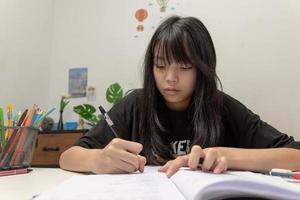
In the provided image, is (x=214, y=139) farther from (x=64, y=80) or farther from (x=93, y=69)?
(x=64, y=80)

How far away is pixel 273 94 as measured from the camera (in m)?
1.36

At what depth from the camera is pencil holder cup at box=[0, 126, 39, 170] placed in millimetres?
736

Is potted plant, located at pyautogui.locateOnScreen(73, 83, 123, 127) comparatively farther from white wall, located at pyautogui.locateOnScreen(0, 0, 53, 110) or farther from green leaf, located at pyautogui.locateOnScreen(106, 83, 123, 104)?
white wall, located at pyautogui.locateOnScreen(0, 0, 53, 110)

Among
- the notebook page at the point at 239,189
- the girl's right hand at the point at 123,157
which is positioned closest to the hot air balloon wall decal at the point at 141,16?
the girl's right hand at the point at 123,157

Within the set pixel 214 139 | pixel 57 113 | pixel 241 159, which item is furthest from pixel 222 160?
pixel 57 113

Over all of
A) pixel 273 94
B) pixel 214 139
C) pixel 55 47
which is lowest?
pixel 214 139

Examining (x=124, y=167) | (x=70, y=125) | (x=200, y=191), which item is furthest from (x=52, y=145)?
(x=200, y=191)

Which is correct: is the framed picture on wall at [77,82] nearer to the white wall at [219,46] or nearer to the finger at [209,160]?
the white wall at [219,46]

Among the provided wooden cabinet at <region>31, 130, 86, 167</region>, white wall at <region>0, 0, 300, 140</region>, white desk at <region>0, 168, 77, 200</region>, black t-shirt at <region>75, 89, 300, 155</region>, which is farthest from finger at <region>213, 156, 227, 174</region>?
wooden cabinet at <region>31, 130, 86, 167</region>

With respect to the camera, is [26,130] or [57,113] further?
[57,113]

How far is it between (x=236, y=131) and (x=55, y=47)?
1.35m

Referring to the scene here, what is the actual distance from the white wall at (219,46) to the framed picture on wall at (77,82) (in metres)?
0.03

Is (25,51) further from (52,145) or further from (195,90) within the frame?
(195,90)

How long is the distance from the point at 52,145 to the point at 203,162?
3.86 feet
